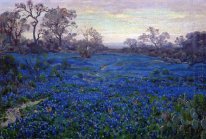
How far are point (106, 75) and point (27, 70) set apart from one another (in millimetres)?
2296

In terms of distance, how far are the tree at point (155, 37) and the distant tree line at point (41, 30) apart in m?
1.31

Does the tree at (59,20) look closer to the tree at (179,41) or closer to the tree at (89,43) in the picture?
the tree at (89,43)

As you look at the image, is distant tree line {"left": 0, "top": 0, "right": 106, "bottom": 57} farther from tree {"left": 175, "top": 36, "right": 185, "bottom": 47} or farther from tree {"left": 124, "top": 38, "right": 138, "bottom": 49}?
tree {"left": 175, "top": 36, "right": 185, "bottom": 47}

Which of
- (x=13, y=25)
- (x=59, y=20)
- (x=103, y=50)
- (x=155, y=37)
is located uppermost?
(x=59, y=20)

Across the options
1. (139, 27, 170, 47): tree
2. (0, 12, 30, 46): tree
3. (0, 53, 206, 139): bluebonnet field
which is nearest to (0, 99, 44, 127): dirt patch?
(0, 53, 206, 139): bluebonnet field

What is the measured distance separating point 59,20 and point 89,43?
1.16m

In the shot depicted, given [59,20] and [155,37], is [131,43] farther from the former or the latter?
[59,20]

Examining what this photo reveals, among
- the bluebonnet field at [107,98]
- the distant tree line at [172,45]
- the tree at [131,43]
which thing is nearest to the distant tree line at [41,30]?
the bluebonnet field at [107,98]

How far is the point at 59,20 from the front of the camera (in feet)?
34.8

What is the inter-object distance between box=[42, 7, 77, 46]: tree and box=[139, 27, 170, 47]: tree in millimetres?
2087

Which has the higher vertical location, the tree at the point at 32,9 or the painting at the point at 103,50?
the tree at the point at 32,9

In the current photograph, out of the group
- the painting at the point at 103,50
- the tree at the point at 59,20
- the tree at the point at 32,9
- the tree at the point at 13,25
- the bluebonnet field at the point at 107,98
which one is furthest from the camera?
the tree at the point at 59,20

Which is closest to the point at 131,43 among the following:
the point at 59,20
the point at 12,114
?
the point at 59,20

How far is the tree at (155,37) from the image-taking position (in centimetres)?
1020
